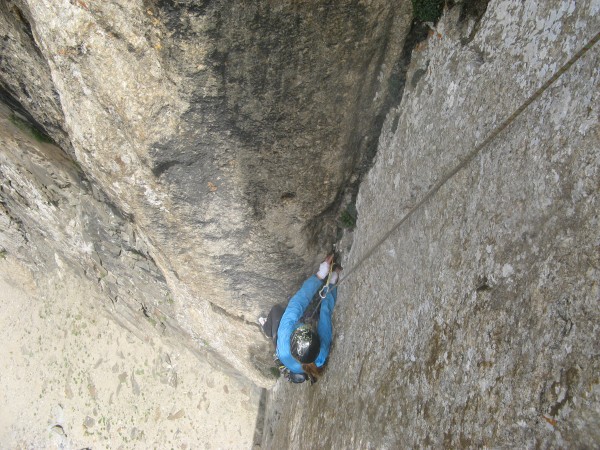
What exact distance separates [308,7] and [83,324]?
6830mm

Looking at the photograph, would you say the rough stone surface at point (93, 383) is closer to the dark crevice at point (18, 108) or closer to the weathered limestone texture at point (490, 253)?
the dark crevice at point (18, 108)

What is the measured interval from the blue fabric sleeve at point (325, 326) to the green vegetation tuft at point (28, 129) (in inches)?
130

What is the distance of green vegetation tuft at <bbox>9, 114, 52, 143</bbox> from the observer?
507cm

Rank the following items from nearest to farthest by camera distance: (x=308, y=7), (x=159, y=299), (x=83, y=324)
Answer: (x=308, y=7) → (x=159, y=299) → (x=83, y=324)

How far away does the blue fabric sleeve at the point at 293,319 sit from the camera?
4.72 metres

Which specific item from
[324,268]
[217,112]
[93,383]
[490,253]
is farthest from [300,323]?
[93,383]

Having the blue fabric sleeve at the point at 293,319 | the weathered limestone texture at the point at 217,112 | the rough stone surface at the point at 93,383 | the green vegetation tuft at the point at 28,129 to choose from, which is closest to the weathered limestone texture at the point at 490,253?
the weathered limestone texture at the point at 217,112

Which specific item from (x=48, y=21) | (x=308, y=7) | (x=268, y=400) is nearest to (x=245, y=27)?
(x=308, y=7)

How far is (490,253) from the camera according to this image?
7.41 ft

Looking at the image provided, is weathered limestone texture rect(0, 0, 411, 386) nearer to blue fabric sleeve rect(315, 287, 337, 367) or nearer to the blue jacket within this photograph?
the blue jacket

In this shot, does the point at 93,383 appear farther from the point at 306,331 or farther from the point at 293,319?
the point at 306,331

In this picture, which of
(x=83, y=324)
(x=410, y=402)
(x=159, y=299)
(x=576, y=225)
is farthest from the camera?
(x=83, y=324)

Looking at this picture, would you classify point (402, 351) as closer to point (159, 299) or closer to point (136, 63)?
point (136, 63)

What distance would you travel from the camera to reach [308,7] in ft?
9.64
